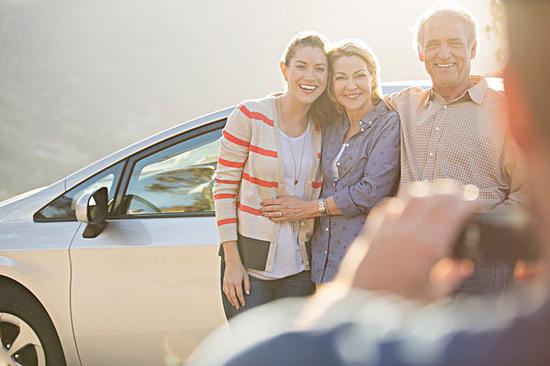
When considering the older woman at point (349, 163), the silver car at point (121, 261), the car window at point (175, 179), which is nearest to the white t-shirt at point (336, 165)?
the older woman at point (349, 163)

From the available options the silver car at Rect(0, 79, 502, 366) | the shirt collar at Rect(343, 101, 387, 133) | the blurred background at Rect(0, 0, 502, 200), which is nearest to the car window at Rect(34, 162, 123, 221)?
the silver car at Rect(0, 79, 502, 366)

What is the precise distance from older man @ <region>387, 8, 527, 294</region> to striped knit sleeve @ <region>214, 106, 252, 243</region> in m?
0.57

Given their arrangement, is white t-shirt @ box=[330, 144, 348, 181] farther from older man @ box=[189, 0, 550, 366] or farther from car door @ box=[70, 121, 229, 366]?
older man @ box=[189, 0, 550, 366]

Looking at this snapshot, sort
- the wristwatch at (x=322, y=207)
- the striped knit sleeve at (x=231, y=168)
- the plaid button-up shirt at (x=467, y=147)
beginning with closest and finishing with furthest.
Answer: the plaid button-up shirt at (x=467, y=147)
the wristwatch at (x=322, y=207)
the striped knit sleeve at (x=231, y=168)

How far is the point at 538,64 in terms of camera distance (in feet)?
2.04

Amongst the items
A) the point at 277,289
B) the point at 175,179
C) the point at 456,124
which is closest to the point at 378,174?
the point at 456,124

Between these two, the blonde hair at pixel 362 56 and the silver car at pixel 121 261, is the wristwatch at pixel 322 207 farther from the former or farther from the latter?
the silver car at pixel 121 261

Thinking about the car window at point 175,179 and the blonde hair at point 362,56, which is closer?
the blonde hair at point 362,56

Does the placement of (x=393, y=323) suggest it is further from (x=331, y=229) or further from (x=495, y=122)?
(x=331, y=229)

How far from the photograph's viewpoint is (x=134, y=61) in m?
21.2

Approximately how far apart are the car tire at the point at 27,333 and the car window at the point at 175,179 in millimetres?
625

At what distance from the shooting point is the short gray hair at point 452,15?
268 centimetres

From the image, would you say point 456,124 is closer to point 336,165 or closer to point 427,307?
point 336,165

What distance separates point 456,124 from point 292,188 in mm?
649
